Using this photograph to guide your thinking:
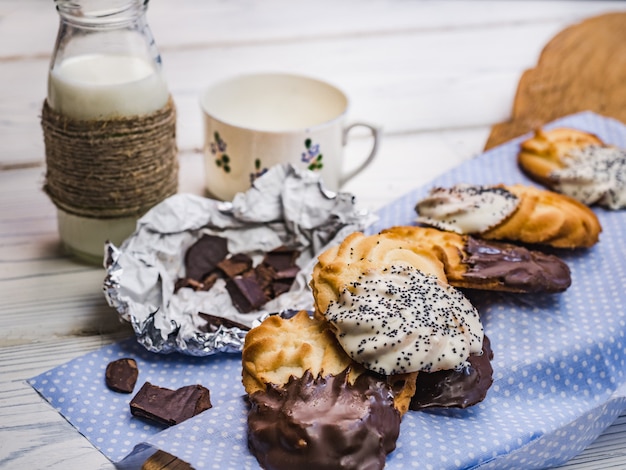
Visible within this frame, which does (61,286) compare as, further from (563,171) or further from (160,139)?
(563,171)

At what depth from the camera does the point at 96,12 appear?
1169mm

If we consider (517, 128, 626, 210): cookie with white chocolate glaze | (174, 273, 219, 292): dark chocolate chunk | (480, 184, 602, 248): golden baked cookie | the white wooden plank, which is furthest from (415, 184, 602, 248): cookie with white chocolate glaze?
the white wooden plank

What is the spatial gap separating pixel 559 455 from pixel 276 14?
156 cm

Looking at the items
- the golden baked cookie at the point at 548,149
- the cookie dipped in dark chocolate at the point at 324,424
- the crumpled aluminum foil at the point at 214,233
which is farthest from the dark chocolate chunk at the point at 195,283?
the golden baked cookie at the point at 548,149

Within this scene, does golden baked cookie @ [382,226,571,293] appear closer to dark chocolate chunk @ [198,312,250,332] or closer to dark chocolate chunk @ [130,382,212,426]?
dark chocolate chunk @ [198,312,250,332]

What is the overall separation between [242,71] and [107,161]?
766 mm

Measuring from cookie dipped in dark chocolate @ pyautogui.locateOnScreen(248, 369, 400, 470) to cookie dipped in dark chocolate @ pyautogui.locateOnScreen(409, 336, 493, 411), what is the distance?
0.20ft

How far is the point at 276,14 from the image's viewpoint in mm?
2236

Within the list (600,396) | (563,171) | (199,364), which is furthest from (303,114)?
(600,396)

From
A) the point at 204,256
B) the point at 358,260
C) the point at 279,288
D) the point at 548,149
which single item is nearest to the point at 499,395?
the point at 358,260

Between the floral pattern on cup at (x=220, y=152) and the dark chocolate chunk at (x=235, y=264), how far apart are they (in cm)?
18

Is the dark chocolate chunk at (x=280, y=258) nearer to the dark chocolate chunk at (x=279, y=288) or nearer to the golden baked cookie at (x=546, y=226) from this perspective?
the dark chocolate chunk at (x=279, y=288)

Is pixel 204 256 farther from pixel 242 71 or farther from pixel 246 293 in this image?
pixel 242 71

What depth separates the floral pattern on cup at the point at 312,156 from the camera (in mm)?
1341
